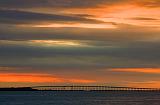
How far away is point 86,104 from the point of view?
7746 inches

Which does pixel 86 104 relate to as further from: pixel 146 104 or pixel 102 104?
pixel 146 104

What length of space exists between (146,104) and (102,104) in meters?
14.4

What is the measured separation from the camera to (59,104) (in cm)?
19975

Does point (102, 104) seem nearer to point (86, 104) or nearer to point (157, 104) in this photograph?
point (86, 104)

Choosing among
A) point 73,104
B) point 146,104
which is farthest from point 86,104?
point 146,104

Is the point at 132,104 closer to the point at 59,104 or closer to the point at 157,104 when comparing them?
the point at 157,104

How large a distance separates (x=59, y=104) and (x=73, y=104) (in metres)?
4.25

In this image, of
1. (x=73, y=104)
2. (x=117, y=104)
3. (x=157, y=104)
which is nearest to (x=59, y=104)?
(x=73, y=104)

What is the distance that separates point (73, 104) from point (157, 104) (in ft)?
82.8

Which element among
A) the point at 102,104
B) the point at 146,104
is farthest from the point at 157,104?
the point at 102,104

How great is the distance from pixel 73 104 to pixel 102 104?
8.42m

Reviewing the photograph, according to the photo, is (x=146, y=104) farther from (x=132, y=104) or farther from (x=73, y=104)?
(x=73, y=104)

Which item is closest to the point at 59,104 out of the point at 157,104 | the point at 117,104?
the point at 117,104

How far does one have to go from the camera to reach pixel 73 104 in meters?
199
